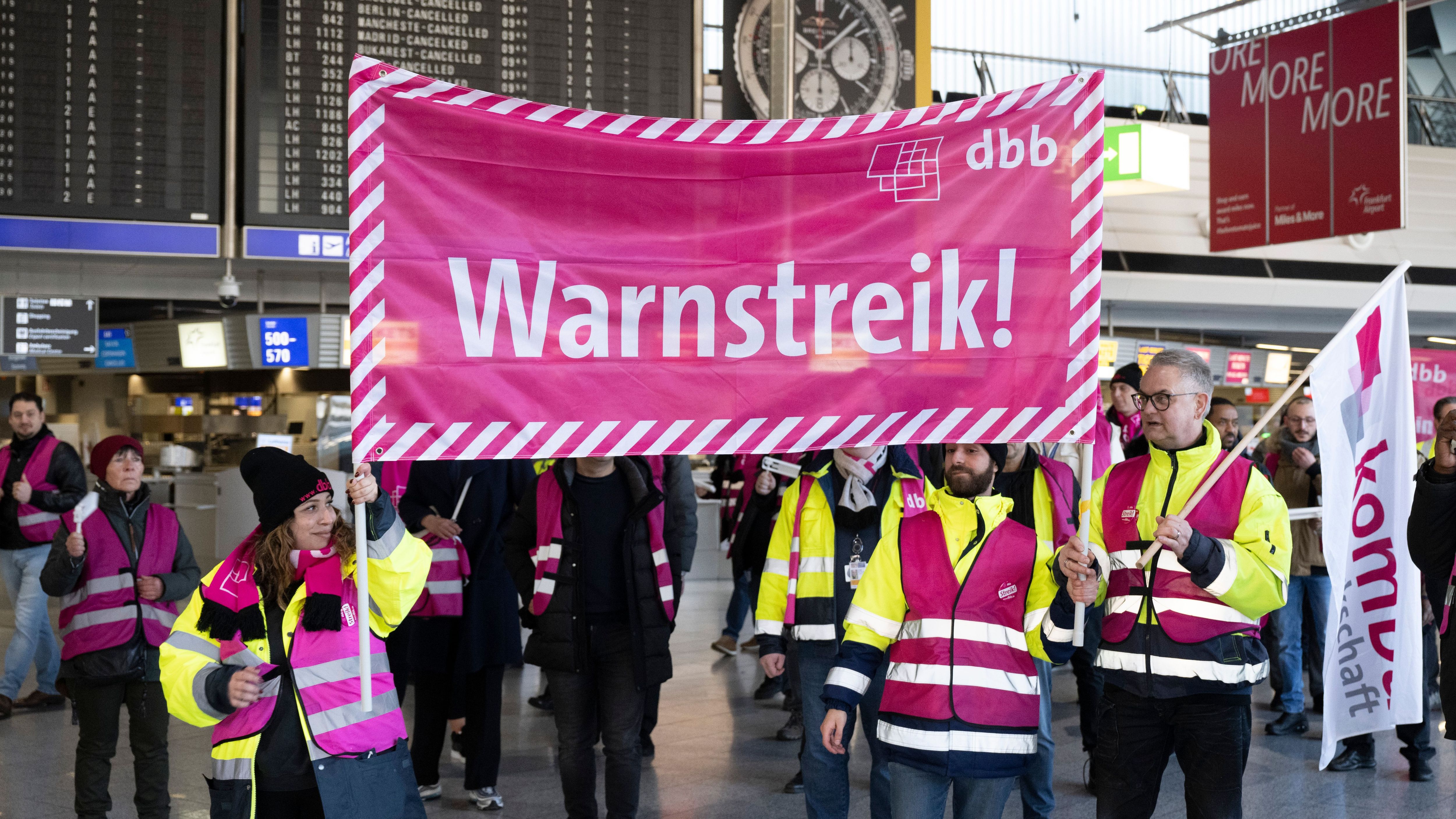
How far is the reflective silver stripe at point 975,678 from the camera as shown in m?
3.30

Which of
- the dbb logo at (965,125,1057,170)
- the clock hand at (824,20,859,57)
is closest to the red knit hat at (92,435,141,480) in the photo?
the dbb logo at (965,125,1057,170)

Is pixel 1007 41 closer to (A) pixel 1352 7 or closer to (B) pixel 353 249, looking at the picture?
(A) pixel 1352 7

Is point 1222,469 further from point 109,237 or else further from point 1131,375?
point 109,237

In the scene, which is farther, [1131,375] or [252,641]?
[1131,375]

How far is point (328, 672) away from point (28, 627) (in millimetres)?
5469

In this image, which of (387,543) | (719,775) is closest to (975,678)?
(387,543)

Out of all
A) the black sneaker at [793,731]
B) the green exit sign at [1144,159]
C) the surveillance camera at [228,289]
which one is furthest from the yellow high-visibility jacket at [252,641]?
the green exit sign at [1144,159]

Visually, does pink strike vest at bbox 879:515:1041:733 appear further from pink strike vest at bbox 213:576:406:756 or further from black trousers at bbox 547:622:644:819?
black trousers at bbox 547:622:644:819

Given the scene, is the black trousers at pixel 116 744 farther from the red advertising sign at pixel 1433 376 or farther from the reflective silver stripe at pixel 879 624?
the red advertising sign at pixel 1433 376

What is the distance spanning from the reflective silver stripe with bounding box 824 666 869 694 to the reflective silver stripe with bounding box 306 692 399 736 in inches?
45.1

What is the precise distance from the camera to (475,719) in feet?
18.4

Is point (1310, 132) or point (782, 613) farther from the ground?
point (1310, 132)

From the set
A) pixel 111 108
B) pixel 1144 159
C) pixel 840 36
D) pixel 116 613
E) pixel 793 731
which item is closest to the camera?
pixel 116 613

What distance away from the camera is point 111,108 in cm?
743
